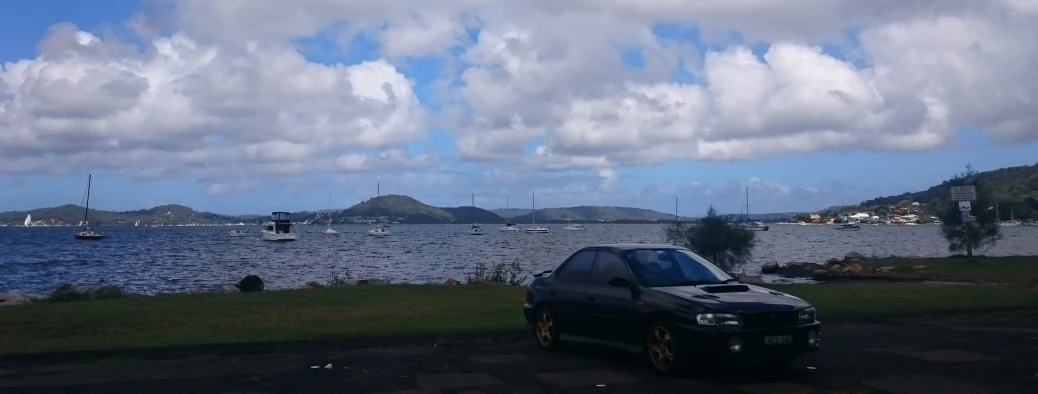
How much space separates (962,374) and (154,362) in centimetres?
978

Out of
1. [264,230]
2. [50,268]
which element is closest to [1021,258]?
[50,268]

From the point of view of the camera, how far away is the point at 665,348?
35.5 feet

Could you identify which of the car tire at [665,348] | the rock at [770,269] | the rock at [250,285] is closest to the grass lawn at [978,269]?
the rock at [770,269]

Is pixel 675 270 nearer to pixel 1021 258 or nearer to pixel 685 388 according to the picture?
pixel 685 388

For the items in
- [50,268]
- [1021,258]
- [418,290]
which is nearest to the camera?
[418,290]

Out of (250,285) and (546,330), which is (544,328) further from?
(250,285)

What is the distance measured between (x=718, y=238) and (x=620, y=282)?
1068 inches

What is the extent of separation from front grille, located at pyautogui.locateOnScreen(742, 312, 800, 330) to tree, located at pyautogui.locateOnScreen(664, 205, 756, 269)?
89.4ft

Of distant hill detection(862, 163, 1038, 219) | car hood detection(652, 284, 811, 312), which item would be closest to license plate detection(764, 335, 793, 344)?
car hood detection(652, 284, 811, 312)

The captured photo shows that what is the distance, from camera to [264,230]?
360ft

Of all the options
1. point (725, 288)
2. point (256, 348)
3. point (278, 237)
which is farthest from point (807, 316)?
point (278, 237)

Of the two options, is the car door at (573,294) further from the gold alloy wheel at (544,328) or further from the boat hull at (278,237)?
the boat hull at (278,237)

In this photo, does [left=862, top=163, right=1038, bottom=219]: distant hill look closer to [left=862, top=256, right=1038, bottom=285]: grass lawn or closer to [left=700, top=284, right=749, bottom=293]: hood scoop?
[left=862, top=256, right=1038, bottom=285]: grass lawn

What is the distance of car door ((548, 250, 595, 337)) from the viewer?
492 inches
